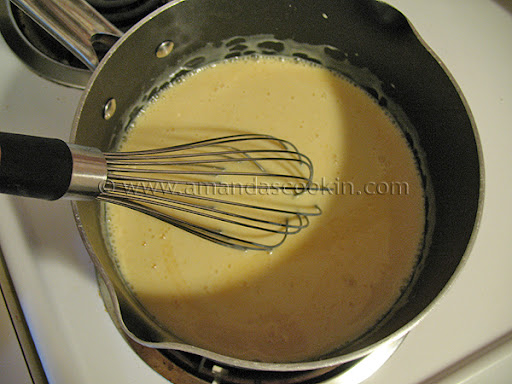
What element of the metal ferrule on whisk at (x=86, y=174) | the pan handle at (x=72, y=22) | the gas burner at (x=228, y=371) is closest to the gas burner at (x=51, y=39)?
the pan handle at (x=72, y=22)

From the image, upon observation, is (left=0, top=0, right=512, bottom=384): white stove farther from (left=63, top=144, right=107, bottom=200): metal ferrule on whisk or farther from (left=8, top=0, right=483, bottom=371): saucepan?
(left=63, top=144, right=107, bottom=200): metal ferrule on whisk

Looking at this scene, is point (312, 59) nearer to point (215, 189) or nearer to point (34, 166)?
point (215, 189)

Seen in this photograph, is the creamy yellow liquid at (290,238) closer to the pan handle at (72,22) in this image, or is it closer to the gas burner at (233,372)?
the gas burner at (233,372)

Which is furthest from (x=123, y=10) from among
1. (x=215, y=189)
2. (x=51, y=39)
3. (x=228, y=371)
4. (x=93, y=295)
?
Result: (x=228, y=371)

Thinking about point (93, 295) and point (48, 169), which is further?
point (93, 295)

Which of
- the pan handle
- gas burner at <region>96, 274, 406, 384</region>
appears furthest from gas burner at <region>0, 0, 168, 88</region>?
gas burner at <region>96, 274, 406, 384</region>

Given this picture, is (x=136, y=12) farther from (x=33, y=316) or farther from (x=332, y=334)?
(x=332, y=334)
